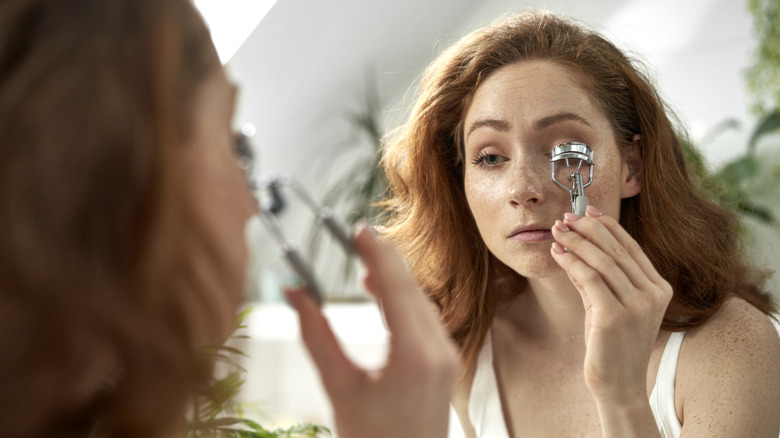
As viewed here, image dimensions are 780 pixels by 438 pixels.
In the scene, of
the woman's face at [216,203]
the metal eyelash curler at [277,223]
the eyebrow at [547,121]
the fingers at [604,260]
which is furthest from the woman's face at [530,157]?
the woman's face at [216,203]

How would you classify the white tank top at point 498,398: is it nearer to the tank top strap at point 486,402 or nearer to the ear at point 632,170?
the tank top strap at point 486,402

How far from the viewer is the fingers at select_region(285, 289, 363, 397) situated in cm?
44

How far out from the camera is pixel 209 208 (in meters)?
0.42

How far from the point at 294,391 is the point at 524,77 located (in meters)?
1.95

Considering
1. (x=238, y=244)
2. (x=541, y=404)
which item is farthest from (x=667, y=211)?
(x=238, y=244)

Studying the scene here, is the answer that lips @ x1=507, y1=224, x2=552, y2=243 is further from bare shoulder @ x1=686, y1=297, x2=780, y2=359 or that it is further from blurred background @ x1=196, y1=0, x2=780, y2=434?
blurred background @ x1=196, y1=0, x2=780, y2=434

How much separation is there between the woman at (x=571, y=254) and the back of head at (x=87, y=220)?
0.57 metres

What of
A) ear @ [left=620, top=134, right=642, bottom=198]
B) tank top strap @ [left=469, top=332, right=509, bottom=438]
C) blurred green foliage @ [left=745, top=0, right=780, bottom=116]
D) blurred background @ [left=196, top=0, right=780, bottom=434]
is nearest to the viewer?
ear @ [left=620, top=134, right=642, bottom=198]

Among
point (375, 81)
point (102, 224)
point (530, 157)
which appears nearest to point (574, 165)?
point (530, 157)

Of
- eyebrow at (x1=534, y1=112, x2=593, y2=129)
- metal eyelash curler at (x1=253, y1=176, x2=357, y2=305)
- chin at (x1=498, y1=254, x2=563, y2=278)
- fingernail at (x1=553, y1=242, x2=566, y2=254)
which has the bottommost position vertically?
metal eyelash curler at (x1=253, y1=176, x2=357, y2=305)

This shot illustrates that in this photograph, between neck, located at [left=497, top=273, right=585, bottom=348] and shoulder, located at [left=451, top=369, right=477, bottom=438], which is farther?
shoulder, located at [left=451, top=369, right=477, bottom=438]

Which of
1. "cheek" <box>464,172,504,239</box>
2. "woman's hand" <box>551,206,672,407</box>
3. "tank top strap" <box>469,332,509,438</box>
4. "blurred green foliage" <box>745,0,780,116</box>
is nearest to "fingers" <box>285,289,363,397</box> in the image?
"woman's hand" <box>551,206,672,407</box>

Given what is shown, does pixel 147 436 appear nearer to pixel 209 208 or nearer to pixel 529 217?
pixel 209 208

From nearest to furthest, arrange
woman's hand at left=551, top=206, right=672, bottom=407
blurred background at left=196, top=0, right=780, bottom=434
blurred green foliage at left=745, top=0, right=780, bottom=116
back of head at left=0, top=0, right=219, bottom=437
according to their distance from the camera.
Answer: back of head at left=0, top=0, right=219, bottom=437 → woman's hand at left=551, top=206, right=672, bottom=407 → blurred background at left=196, top=0, right=780, bottom=434 → blurred green foliage at left=745, top=0, right=780, bottom=116
